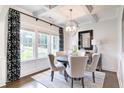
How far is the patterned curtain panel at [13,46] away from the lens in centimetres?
358

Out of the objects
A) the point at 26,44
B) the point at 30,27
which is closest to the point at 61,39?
the point at 30,27

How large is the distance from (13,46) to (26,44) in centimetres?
85

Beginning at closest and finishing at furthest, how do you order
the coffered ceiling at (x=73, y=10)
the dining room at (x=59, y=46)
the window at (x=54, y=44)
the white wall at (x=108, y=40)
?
the dining room at (x=59, y=46) → the coffered ceiling at (x=73, y=10) → the white wall at (x=108, y=40) → the window at (x=54, y=44)

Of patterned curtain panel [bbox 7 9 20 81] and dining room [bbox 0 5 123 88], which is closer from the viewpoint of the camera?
dining room [bbox 0 5 123 88]

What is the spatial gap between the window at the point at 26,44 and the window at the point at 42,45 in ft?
1.59

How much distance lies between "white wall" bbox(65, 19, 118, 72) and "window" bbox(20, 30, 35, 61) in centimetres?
343

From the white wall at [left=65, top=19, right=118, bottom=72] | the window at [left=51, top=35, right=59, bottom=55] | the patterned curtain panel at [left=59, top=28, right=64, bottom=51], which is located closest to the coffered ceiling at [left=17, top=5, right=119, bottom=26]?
the white wall at [left=65, top=19, right=118, bottom=72]

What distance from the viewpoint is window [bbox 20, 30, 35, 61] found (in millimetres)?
4324

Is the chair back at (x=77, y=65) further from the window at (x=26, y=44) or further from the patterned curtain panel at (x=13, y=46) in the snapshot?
the window at (x=26, y=44)

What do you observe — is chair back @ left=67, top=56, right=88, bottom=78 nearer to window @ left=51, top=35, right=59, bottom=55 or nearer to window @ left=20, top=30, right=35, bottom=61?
window @ left=20, top=30, right=35, bottom=61

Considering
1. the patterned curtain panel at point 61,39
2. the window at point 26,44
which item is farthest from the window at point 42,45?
the patterned curtain panel at point 61,39

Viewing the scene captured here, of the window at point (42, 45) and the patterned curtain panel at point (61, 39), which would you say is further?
the patterned curtain panel at point (61, 39)
